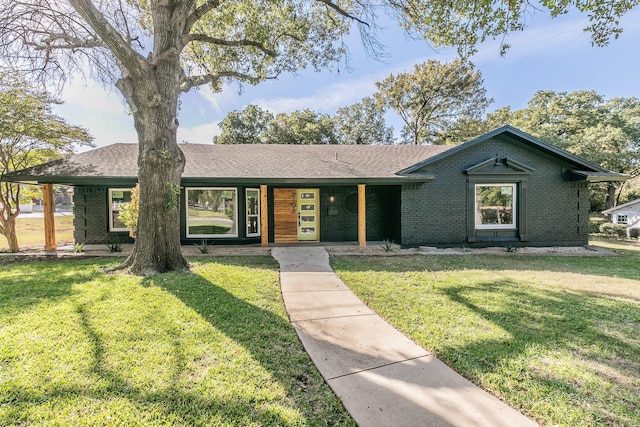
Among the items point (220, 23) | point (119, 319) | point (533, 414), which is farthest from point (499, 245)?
point (220, 23)

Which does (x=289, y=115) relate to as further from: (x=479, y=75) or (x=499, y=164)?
(x=499, y=164)

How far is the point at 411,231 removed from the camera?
10109 millimetres

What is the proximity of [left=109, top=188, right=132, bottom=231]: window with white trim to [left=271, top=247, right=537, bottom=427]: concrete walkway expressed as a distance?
29.3 ft

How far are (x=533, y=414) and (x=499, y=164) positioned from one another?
384 inches

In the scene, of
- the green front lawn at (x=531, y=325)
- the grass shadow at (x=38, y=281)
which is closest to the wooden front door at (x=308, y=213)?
the green front lawn at (x=531, y=325)

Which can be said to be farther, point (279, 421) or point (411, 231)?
point (411, 231)

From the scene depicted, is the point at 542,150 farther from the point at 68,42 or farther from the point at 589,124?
the point at 589,124

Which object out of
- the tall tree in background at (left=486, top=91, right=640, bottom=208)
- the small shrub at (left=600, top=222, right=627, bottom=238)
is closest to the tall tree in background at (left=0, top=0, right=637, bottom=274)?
the small shrub at (left=600, top=222, right=627, bottom=238)

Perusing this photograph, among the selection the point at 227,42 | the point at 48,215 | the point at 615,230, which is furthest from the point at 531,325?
the point at 615,230

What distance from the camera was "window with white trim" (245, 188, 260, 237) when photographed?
1098 centimetres

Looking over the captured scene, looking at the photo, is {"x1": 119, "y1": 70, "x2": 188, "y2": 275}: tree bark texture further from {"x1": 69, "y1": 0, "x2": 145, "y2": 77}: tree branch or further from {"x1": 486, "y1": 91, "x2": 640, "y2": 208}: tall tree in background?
{"x1": 486, "y1": 91, "x2": 640, "y2": 208}: tall tree in background

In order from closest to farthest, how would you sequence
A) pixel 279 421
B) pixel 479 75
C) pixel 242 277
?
pixel 279 421, pixel 242 277, pixel 479 75

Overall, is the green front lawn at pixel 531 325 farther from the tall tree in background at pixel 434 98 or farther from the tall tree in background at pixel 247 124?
the tall tree in background at pixel 247 124

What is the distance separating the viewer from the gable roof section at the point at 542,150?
9.87 metres
